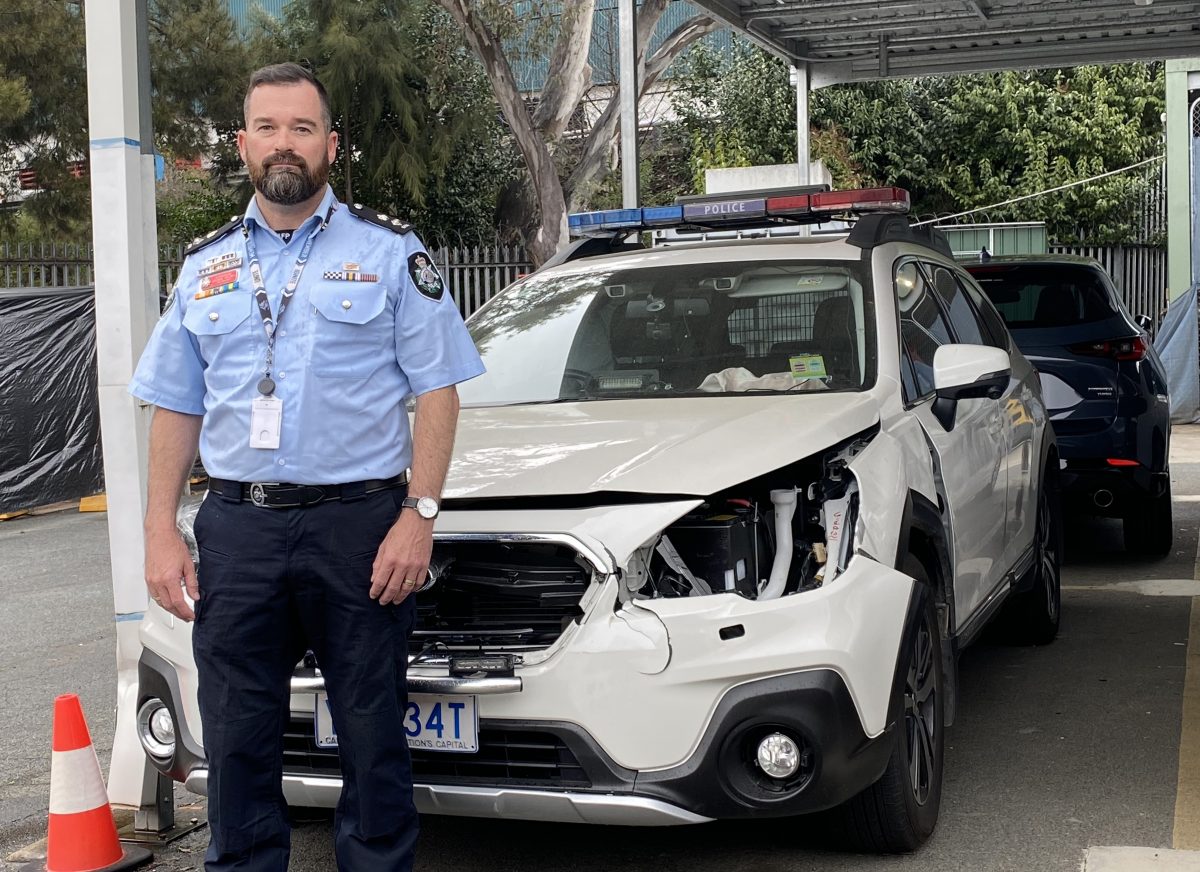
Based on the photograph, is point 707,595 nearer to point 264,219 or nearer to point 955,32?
point 264,219

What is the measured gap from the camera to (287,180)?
3.20 meters

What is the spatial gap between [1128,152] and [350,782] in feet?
65.0

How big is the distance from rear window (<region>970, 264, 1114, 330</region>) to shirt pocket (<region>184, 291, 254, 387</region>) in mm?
5630

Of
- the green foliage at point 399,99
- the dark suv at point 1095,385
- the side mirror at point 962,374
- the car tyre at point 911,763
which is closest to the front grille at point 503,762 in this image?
the car tyre at point 911,763

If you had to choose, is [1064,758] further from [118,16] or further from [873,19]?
[873,19]

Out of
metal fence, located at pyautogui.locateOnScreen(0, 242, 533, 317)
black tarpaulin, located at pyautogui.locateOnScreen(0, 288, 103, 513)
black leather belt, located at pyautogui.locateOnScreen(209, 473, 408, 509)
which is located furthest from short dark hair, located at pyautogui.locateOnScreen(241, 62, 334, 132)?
black tarpaulin, located at pyautogui.locateOnScreen(0, 288, 103, 513)

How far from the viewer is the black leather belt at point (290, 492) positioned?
3146mm

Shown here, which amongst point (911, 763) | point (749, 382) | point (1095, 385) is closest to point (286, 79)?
point (749, 382)

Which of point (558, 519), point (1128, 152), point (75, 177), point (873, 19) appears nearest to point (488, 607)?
point (558, 519)

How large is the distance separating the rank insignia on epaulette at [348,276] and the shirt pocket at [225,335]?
0.18m

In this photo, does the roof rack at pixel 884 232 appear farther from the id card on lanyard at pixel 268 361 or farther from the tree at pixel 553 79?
the tree at pixel 553 79

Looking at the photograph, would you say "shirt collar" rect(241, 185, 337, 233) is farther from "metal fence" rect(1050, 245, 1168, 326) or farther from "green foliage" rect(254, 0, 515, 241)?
"green foliage" rect(254, 0, 515, 241)

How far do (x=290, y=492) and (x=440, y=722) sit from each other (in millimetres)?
708

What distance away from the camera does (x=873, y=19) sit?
432 inches
